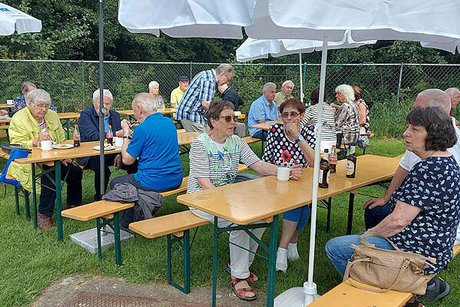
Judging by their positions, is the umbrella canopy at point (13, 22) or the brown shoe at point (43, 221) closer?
the brown shoe at point (43, 221)

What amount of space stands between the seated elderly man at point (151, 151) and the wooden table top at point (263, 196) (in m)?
0.96

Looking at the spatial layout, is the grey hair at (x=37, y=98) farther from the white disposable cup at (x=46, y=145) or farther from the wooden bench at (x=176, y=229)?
the wooden bench at (x=176, y=229)

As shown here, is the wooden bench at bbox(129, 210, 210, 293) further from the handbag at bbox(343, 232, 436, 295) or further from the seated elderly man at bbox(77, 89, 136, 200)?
the seated elderly man at bbox(77, 89, 136, 200)

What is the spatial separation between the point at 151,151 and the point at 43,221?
1465mm

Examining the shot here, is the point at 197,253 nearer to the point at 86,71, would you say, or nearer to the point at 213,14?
the point at 213,14

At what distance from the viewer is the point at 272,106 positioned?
24.4 feet

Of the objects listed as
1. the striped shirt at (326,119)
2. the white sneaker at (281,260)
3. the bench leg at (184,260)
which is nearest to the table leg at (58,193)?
the bench leg at (184,260)

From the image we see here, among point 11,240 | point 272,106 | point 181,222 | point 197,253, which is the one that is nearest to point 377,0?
point 181,222

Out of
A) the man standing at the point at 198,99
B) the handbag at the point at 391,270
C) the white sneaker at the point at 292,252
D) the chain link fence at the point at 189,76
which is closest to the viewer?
the handbag at the point at 391,270

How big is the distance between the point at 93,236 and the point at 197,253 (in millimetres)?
990

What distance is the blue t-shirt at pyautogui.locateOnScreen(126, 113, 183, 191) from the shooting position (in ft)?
11.7

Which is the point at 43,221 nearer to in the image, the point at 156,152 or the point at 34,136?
the point at 34,136

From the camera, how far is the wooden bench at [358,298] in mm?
2094

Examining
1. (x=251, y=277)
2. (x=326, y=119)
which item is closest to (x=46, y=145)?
(x=251, y=277)
